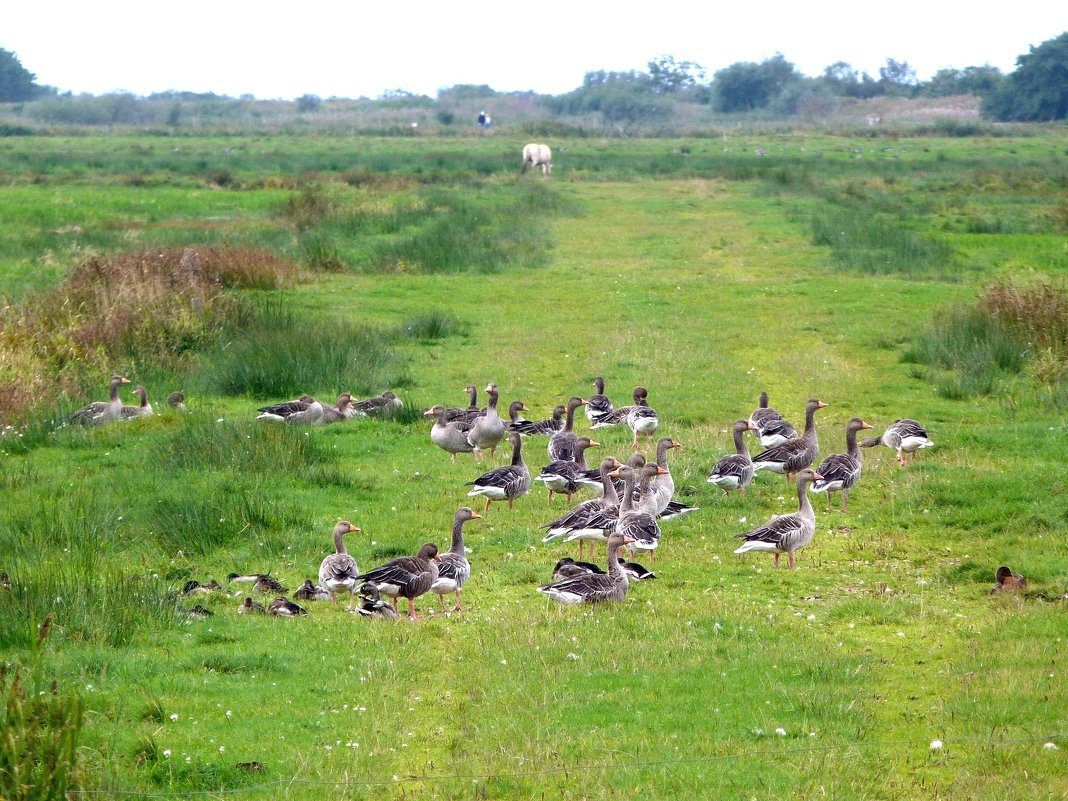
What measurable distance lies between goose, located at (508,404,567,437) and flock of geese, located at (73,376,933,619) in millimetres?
20

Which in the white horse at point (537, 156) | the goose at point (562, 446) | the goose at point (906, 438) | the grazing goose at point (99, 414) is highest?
the white horse at point (537, 156)

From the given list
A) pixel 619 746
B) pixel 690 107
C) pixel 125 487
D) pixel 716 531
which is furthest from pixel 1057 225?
pixel 690 107

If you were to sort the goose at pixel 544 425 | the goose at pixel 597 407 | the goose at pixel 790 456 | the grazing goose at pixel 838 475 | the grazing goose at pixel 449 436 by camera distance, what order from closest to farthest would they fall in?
the grazing goose at pixel 838 475
the goose at pixel 790 456
the grazing goose at pixel 449 436
the goose at pixel 544 425
the goose at pixel 597 407

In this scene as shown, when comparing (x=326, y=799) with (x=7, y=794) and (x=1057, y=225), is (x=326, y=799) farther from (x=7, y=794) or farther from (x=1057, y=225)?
(x=1057, y=225)

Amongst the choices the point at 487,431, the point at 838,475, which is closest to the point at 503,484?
the point at 487,431

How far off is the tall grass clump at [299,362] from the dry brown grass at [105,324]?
3.16ft

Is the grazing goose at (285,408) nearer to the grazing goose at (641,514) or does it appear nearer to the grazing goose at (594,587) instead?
the grazing goose at (641,514)

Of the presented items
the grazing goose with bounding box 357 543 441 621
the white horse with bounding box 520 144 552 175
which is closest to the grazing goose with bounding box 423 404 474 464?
the grazing goose with bounding box 357 543 441 621

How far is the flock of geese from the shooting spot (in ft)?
37.3

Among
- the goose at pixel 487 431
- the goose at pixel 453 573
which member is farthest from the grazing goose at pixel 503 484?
the goose at pixel 453 573

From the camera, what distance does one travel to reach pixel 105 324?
2333cm

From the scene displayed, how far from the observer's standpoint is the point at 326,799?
306 inches

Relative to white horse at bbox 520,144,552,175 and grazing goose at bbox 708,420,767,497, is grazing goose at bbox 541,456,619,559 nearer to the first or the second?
grazing goose at bbox 708,420,767,497

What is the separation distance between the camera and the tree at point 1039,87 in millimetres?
126938
